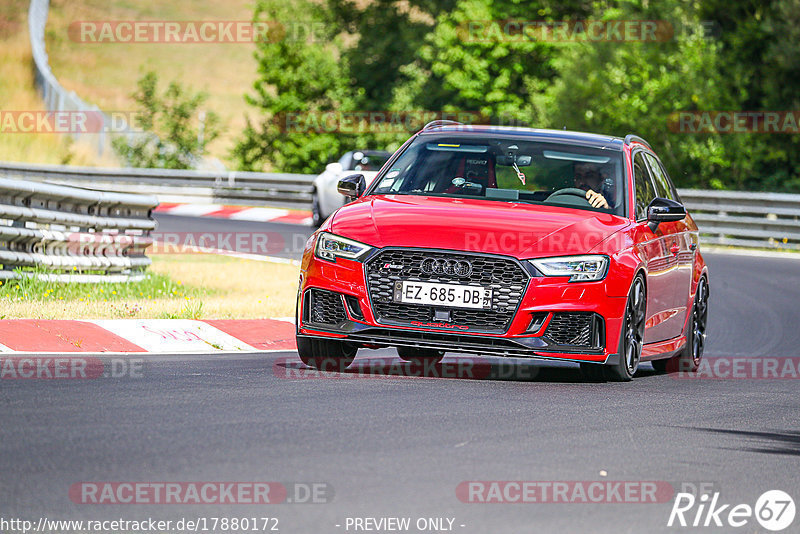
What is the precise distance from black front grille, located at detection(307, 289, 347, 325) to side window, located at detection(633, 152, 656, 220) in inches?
91.2

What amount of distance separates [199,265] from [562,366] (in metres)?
8.65

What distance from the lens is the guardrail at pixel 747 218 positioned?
2700 centimetres

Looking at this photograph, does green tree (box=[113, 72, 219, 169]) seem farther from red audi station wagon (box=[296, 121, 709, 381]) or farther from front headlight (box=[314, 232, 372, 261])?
front headlight (box=[314, 232, 372, 261])

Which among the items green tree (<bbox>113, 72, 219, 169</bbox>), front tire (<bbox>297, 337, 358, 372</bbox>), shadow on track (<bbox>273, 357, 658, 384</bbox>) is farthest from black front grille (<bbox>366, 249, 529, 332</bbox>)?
green tree (<bbox>113, 72, 219, 169</bbox>)

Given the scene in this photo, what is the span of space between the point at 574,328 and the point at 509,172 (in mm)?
1699

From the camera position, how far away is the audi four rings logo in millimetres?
9320

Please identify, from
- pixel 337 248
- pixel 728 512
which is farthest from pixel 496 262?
pixel 728 512

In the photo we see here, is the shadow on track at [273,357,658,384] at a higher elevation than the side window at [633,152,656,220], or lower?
lower

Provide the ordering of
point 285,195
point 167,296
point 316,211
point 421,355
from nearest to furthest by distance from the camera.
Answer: point 421,355 < point 167,296 < point 316,211 < point 285,195

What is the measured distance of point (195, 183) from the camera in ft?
118

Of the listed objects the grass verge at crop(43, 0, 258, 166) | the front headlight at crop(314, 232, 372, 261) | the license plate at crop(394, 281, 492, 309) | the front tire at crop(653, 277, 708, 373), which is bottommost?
the front tire at crop(653, 277, 708, 373)

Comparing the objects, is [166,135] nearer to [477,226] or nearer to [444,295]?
[477,226]

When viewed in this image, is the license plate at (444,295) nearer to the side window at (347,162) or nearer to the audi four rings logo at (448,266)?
the audi four rings logo at (448,266)

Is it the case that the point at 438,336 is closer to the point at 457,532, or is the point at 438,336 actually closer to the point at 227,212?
the point at 457,532
